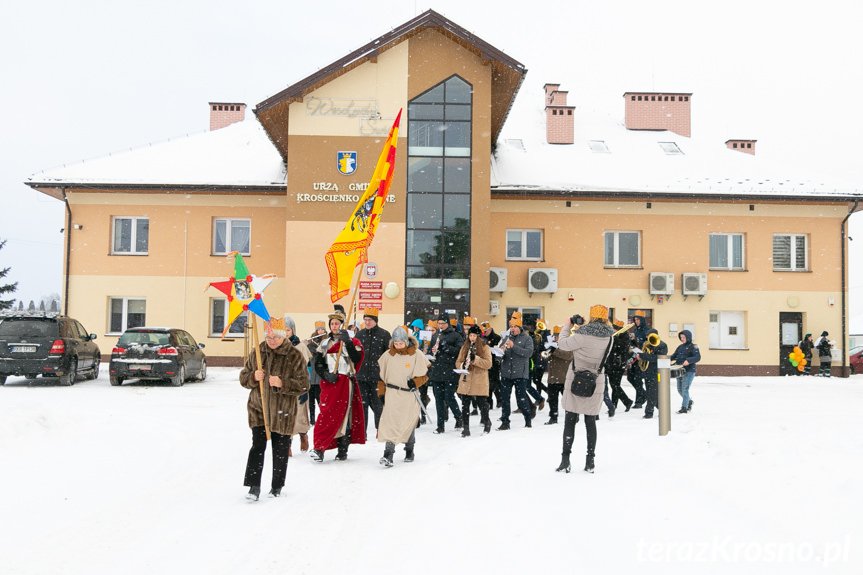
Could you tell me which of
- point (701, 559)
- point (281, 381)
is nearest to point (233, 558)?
point (281, 381)

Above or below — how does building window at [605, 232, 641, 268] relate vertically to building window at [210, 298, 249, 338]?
above

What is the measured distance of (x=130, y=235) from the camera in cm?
2405

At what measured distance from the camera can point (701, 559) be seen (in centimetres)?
471

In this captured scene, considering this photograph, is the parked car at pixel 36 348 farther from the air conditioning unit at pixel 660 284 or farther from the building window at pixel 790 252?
the building window at pixel 790 252

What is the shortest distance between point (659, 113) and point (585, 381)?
2524 cm

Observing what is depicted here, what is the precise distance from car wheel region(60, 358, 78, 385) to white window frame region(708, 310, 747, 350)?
1953 cm

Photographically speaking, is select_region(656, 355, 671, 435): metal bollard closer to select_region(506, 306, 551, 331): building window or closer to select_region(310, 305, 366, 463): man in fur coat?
select_region(310, 305, 366, 463): man in fur coat

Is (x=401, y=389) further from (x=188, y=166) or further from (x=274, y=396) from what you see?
(x=188, y=166)

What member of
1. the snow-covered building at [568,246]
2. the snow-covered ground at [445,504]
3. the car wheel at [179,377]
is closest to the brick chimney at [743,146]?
the snow-covered building at [568,246]

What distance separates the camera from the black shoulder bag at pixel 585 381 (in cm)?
766

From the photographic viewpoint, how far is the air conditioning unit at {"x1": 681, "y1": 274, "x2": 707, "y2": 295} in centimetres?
2320

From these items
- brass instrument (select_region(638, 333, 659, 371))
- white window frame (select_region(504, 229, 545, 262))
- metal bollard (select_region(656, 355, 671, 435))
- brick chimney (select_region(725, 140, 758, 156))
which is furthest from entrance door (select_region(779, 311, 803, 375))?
metal bollard (select_region(656, 355, 671, 435))

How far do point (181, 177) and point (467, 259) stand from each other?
34.6ft

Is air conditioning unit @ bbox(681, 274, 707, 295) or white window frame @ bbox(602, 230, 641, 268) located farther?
white window frame @ bbox(602, 230, 641, 268)
